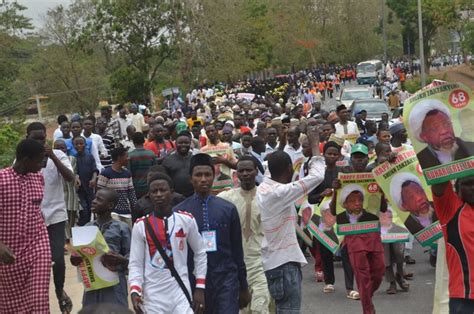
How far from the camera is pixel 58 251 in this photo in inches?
367

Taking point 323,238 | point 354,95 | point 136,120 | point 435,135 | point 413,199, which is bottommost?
point 354,95

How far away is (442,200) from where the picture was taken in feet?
21.2

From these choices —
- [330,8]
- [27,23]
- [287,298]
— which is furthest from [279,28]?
[287,298]

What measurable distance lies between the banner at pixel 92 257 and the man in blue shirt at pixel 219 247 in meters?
0.64

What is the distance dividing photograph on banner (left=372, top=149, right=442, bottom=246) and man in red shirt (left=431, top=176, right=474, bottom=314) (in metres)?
2.10

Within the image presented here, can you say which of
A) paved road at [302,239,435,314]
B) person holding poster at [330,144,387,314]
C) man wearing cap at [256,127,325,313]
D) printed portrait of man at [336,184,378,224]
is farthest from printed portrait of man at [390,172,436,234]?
paved road at [302,239,435,314]

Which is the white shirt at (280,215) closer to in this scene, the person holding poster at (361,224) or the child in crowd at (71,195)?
the person holding poster at (361,224)

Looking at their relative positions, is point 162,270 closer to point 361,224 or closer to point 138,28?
point 361,224

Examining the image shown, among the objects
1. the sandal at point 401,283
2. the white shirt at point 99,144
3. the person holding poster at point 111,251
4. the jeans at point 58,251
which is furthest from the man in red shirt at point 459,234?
the white shirt at point 99,144

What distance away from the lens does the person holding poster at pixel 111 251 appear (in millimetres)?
7281

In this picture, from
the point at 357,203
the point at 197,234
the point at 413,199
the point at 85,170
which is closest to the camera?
the point at 197,234

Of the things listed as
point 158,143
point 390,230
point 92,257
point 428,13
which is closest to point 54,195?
point 92,257

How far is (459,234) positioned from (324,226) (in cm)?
510

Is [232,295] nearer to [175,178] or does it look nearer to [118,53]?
[175,178]
